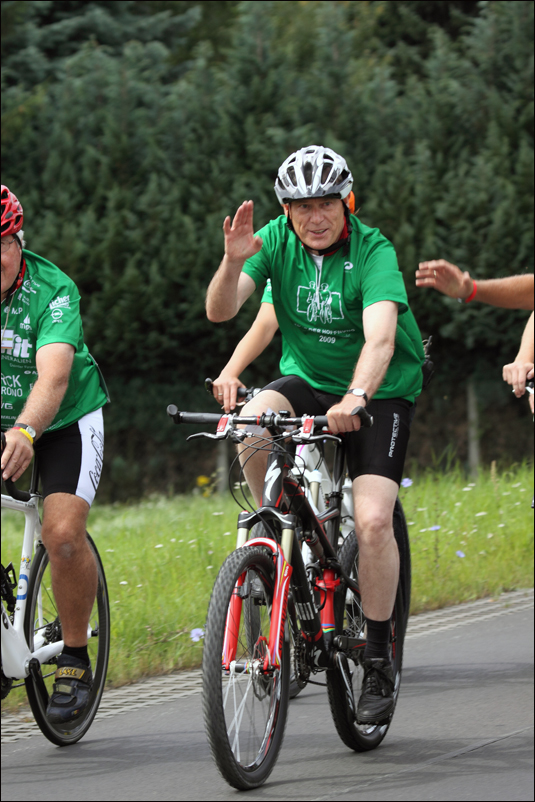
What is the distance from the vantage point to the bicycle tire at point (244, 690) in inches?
140

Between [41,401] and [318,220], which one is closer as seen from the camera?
[41,401]

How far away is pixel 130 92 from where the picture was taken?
16.1 m

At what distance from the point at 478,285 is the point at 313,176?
4.21ft

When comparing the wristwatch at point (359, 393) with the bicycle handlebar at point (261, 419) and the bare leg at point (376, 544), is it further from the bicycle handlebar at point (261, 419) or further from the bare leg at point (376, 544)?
the bare leg at point (376, 544)

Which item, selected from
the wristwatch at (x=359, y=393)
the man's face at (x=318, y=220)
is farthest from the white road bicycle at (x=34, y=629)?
the man's face at (x=318, y=220)

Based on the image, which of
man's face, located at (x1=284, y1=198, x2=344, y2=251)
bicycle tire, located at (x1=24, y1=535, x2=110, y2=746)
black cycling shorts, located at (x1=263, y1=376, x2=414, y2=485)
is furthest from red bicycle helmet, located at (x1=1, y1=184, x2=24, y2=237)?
bicycle tire, located at (x1=24, y1=535, x2=110, y2=746)

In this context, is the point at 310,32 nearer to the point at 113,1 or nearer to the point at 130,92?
the point at 113,1

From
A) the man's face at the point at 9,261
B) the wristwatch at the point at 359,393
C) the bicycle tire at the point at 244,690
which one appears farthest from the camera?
the man's face at the point at 9,261

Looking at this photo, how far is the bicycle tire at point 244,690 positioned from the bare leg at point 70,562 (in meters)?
0.84

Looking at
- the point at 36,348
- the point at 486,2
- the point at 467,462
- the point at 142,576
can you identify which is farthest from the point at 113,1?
the point at 36,348

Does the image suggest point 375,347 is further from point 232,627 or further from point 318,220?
point 232,627

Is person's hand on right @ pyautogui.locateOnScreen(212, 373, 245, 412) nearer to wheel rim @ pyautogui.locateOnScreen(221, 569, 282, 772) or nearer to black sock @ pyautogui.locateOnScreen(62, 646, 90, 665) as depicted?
wheel rim @ pyautogui.locateOnScreen(221, 569, 282, 772)

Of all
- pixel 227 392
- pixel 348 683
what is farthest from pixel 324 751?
pixel 227 392

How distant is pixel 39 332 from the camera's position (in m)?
4.31
